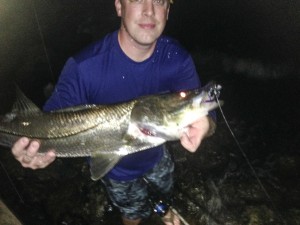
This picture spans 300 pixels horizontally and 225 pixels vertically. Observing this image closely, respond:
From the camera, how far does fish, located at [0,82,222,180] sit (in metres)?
2.62

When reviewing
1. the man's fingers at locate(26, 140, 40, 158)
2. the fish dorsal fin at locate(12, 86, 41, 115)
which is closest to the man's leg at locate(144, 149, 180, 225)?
the man's fingers at locate(26, 140, 40, 158)

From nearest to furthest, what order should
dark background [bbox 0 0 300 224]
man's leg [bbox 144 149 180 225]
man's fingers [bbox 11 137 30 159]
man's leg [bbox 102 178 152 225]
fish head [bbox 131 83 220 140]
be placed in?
fish head [bbox 131 83 220 140] < man's fingers [bbox 11 137 30 159] < man's leg [bbox 102 178 152 225] < man's leg [bbox 144 149 180 225] < dark background [bbox 0 0 300 224]

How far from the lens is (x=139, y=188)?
351 centimetres

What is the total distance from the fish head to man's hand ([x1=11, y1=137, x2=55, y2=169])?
2.82 feet

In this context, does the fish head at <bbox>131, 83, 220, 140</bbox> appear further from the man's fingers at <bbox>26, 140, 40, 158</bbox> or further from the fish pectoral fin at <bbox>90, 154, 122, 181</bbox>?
the man's fingers at <bbox>26, 140, 40, 158</bbox>

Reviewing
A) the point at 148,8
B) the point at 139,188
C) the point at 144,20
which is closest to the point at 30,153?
the point at 139,188

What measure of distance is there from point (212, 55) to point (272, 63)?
6.50 ft

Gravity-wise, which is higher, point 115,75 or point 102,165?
point 115,75

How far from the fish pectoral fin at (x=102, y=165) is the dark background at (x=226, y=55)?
89.6 inches

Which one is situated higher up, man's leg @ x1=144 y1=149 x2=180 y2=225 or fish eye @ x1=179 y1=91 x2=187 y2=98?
fish eye @ x1=179 y1=91 x2=187 y2=98

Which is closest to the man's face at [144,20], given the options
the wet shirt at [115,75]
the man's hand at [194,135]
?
the wet shirt at [115,75]

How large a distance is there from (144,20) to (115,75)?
551 millimetres

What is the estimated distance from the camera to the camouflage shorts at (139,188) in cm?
343

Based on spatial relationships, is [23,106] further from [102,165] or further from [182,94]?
[182,94]
